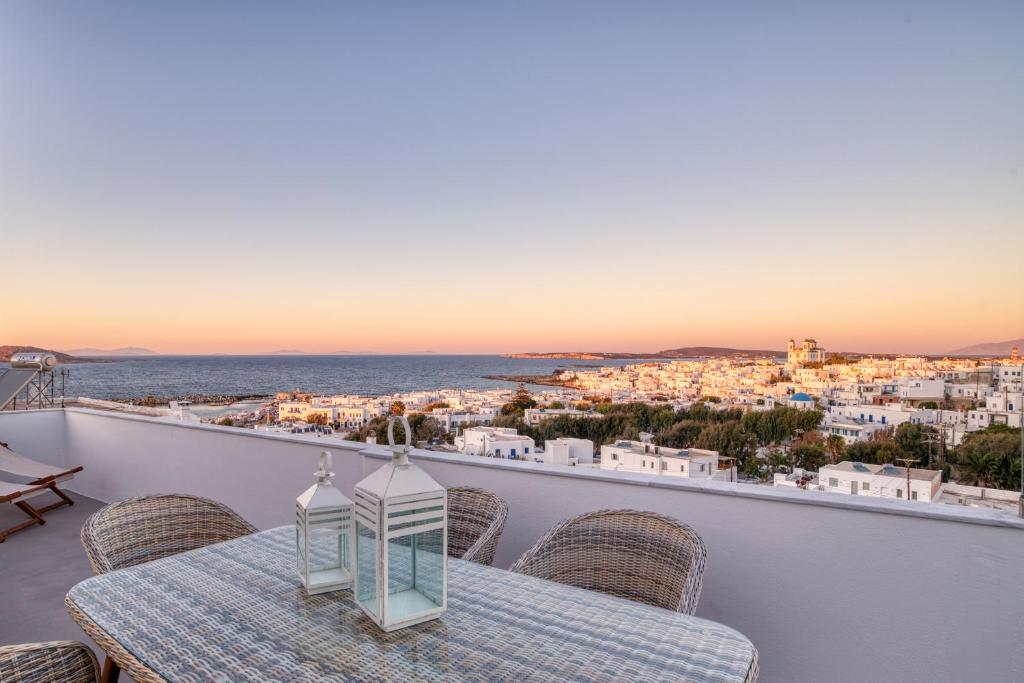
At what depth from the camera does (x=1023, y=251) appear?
3104 mm

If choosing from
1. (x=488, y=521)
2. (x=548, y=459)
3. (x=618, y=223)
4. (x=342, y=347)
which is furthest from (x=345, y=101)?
(x=342, y=347)

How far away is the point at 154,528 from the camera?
1.97 m

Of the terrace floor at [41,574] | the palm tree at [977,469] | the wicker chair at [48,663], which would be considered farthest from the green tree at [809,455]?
the terrace floor at [41,574]

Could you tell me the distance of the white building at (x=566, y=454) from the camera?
2617 millimetres

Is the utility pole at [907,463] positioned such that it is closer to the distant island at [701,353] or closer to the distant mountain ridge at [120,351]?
the distant island at [701,353]

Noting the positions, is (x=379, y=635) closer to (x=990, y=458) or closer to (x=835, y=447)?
(x=990, y=458)

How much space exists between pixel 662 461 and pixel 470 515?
89 centimetres

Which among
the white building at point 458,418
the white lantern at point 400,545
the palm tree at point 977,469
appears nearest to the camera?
the white lantern at point 400,545

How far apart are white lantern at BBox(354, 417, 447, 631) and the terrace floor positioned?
86.4 inches

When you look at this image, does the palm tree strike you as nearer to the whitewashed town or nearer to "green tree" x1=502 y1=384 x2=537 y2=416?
the whitewashed town

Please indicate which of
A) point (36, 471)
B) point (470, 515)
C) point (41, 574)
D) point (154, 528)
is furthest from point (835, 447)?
point (36, 471)

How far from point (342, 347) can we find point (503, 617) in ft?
46.0

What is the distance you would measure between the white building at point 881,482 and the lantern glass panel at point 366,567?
153 cm

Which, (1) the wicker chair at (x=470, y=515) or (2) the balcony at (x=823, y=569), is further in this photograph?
(1) the wicker chair at (x=470, y=515)
